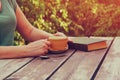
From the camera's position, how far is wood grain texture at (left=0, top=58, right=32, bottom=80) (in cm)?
177

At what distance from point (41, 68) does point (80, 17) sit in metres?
4.09

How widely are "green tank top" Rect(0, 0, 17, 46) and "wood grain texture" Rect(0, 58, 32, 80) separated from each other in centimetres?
54

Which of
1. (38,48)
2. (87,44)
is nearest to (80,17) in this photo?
(87,44)

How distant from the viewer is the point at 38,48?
2.16 metres

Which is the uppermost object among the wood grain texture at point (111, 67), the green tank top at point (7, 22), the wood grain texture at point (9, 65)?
the green tank top at point (7, 22)

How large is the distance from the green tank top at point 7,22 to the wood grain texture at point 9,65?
1.78 feet

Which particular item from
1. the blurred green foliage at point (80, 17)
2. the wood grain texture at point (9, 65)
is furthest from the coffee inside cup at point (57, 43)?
the blurred green foliage at point (80, 17)

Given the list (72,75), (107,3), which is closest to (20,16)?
(72,75)

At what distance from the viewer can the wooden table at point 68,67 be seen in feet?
5.52

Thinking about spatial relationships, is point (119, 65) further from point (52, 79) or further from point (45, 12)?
point (45, 12)

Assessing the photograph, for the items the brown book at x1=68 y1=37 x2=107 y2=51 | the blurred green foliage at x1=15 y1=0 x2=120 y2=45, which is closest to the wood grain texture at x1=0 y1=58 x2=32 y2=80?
the brown book at x1=68 y1=37 x2=107 y2=51

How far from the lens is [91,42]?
2.26 m

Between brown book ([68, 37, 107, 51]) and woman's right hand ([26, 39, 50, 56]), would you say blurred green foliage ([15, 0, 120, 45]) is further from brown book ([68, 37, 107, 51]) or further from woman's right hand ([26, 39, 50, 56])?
woman's right hand ([26, 39, 50, 56])

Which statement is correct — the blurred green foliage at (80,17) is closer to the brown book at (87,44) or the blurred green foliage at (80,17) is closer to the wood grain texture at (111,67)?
the brown book at (87,44)
